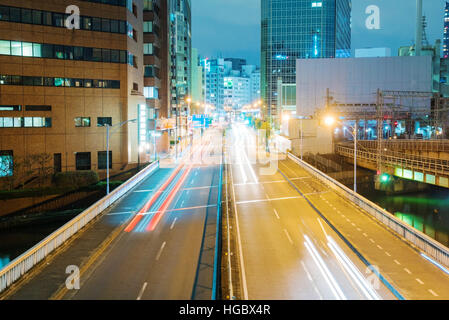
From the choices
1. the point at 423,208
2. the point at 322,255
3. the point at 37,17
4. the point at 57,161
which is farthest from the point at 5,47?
the point at 423,208

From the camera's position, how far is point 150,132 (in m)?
64.2

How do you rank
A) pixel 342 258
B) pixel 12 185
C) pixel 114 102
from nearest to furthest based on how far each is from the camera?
pixel 342 258 < pixel 12 185 < pixel 114 102

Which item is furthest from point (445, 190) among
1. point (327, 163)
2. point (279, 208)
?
point (279, 208)

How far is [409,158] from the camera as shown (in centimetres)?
5728

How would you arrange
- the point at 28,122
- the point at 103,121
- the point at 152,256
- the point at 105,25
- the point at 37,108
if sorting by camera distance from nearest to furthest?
the point at 152,256
the point at 28,122
the point at 37,108
the point at 105,25
the point at 103,121

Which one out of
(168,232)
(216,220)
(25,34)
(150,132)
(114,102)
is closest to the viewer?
(168,232)

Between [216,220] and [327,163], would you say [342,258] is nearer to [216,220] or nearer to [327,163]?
[216,220]

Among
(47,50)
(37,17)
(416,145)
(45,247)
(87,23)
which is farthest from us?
(416,145)

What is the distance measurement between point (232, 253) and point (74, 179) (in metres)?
28.3

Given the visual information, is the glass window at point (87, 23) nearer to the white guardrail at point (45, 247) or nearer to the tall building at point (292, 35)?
the white guardrail at point (45, 247)

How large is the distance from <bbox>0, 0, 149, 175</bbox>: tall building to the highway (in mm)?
15975

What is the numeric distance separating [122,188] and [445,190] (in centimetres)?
3956

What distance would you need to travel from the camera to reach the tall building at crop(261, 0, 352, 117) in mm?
136875

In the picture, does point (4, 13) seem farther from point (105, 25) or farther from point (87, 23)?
point (105, 25)
